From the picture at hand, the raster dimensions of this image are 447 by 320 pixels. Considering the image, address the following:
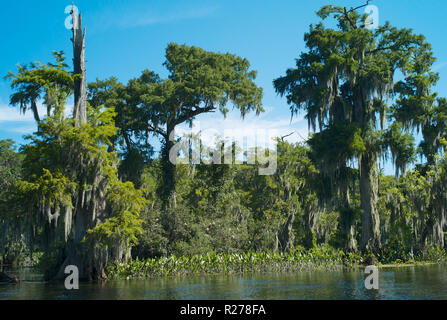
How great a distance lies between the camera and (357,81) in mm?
32000

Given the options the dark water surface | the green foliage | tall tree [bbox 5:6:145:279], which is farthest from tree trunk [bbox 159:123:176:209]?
the dark water surface

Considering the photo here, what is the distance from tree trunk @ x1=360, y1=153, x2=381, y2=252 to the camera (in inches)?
1240

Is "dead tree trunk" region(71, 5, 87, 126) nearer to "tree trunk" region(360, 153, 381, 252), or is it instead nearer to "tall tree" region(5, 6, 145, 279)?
"tall tree" region(5, 6, 145, 279)

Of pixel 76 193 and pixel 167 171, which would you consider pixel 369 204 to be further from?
pixel 76 193

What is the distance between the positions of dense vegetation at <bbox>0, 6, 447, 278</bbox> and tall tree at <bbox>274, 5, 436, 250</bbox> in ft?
0.28

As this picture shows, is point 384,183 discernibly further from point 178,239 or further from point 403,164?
point 178,239

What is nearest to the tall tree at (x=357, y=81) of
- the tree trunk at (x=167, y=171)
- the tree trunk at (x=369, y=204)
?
the tree trunk at (x=369, y=204)

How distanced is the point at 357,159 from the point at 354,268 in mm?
7113

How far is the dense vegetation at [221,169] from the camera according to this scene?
2347cm

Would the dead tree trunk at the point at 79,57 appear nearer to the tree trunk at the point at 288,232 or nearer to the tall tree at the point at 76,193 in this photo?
the tall tree at the point at 76,193

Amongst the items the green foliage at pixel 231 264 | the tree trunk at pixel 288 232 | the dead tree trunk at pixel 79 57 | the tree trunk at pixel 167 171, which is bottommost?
the green foliage at pixel 231 264

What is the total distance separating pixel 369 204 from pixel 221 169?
39.6 ft
